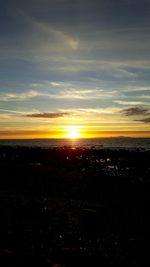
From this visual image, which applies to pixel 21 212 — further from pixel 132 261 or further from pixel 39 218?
pixel 132 261

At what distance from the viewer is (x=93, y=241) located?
847 cm

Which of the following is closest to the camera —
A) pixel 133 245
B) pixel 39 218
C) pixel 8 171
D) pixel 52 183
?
pixel 133 245

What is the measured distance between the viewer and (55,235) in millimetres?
8734

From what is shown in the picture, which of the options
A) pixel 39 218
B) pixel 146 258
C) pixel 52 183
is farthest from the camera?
pixel 52 183

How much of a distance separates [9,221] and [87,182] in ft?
A: 32.4

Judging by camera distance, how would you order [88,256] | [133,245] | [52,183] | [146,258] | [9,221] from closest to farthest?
[88,256], [146,258], [133,245], [9,221], [52,183]

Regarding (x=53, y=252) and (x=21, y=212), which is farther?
(x=21, y=212)

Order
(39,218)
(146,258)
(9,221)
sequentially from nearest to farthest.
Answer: (146,258) → (9,221) → (39,218)

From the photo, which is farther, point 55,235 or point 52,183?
point 52,183

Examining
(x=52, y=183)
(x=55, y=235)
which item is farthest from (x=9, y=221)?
(x=52, y=183)

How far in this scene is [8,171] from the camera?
885 inches

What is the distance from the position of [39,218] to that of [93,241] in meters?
2.47

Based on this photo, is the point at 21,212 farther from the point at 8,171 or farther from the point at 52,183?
the point at 8,171

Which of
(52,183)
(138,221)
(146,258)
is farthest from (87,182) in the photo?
(146,258)
